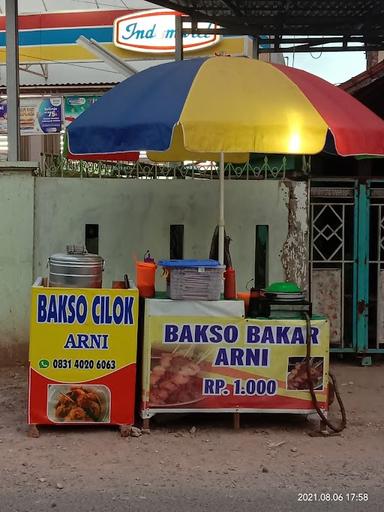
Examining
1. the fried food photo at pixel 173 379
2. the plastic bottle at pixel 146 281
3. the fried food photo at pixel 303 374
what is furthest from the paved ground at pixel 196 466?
the plastic bottle at pixel 146 281

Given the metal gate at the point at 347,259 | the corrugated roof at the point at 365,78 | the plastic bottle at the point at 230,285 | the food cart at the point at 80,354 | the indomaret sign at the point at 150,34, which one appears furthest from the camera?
the indomaret sign at the point at 150,34

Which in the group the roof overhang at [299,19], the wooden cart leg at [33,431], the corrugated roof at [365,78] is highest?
the roof overhang at [299,19]

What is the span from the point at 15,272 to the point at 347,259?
11.1ft

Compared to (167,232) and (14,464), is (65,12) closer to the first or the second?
(167,232)

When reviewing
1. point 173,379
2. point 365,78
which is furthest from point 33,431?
point 365,78

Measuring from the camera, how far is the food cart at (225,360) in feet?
15.3

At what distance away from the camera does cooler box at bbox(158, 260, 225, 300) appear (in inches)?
183

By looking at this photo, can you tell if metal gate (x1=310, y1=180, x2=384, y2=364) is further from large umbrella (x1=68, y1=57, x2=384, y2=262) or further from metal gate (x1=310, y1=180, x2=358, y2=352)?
large umbrella (x1=68, y1=57, x2=384, y2=262)

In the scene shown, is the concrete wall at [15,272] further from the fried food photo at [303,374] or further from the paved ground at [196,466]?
the fried food photo at [303,374]

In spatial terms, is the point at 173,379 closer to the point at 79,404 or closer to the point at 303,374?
the point at 79,404

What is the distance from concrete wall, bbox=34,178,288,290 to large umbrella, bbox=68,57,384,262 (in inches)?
57.0

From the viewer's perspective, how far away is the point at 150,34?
45.1 feet

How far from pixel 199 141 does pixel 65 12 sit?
1156 cm

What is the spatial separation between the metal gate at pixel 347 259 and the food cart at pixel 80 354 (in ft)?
8.76
